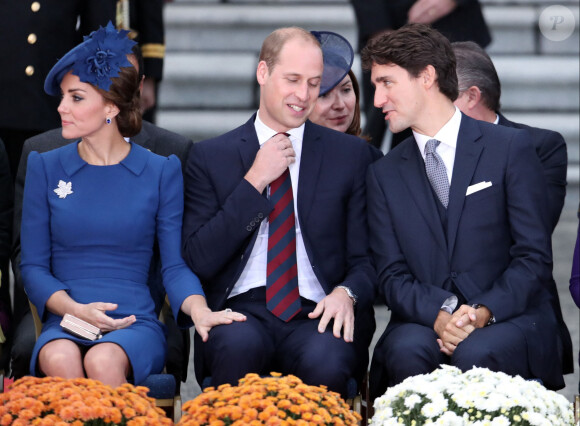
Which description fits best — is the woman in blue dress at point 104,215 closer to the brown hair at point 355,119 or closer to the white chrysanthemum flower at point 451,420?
the white chrysanthemum flower at point 451,420

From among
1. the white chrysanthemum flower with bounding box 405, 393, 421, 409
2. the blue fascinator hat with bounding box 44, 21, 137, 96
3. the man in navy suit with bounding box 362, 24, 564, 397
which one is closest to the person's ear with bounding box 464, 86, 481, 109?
the man in navy suit with bounding box 362, 24, 564, 397

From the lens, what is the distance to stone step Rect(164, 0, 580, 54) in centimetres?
814

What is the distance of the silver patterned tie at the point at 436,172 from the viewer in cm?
405

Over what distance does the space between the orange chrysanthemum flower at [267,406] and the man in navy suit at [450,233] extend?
510 millimetres

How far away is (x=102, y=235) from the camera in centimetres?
404

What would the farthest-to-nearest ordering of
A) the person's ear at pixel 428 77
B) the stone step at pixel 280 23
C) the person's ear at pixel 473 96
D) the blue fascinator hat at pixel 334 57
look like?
the stone step at pixel 280 23
the person's ear at pixel 473 96
the blue fascinator hat at pixel 334 57
the person's ear at pixel 428 77

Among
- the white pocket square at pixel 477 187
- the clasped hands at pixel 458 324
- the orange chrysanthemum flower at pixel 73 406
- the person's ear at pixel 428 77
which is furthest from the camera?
the person's ear at pixel 428 77

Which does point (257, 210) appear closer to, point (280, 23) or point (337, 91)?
point (337, 91)

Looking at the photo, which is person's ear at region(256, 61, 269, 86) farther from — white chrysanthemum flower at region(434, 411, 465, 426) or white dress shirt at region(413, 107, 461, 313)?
white chrysanthemum flower at region(434, 411, 465, 426)

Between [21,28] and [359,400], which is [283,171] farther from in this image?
[21,28]

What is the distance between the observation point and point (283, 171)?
404cm

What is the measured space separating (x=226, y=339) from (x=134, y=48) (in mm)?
1267

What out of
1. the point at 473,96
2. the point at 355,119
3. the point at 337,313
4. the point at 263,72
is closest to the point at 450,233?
the point at 337,313

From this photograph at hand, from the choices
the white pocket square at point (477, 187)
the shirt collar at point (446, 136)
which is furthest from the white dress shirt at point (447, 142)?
the white pocket square at point (477, 187)
